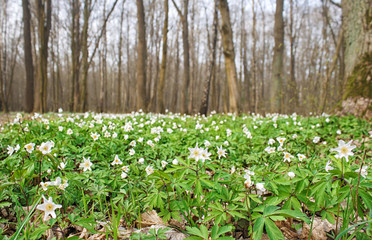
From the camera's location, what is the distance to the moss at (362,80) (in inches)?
160

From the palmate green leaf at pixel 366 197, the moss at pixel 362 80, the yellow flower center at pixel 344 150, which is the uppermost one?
the moss at pixel 362 80

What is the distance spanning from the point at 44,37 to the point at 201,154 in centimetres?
849

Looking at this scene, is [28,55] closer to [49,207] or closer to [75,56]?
[75,56]

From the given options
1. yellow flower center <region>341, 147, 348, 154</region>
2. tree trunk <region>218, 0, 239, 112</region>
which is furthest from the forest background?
yellow flower center <region>341, 147, 348, 154</region>

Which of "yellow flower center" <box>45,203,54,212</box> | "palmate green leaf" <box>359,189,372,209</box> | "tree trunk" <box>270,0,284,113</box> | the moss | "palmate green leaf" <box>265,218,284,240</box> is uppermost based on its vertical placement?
"tree trunk" <box>270,0,284,113</box>

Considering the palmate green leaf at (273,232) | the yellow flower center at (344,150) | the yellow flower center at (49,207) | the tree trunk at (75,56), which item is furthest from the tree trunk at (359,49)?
the tree trunk at (75,56)

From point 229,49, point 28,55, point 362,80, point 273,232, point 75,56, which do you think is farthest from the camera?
point 75,56

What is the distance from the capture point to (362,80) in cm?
417

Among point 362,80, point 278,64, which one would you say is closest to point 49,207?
point 362,80

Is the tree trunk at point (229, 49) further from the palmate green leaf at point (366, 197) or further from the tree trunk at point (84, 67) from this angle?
the tree trunk at point (84, 67)

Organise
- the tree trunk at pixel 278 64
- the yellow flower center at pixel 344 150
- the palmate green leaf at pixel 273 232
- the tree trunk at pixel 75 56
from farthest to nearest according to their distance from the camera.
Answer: the tree trunk at pixel 75 56
the tree trunk at pixel 278 64
the yellow flower center at pixel 344 150
the palmate green leaf at pixel 273 232

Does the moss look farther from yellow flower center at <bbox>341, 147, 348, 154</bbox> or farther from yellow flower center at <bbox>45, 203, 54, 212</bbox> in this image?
yellow flower center at <bbox>45, 203, 54, 212</bbox>

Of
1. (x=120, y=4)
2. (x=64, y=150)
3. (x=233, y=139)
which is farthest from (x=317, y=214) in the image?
(x=120, y=4)

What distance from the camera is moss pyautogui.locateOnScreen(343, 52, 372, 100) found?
4.07 meters
